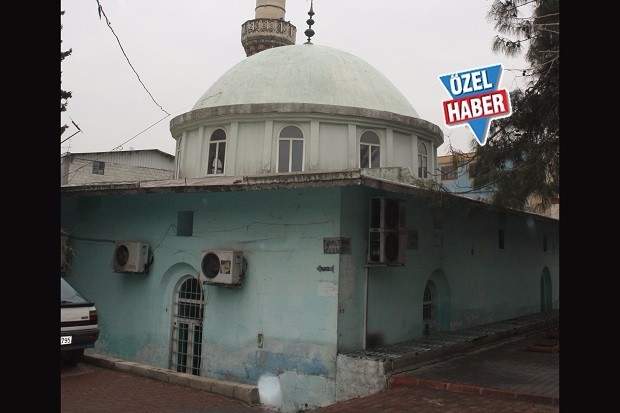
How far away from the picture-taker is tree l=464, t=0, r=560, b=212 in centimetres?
822

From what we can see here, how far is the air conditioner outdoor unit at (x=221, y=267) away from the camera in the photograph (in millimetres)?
10648

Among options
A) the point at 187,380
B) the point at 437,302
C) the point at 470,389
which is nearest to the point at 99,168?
the point at 187,380

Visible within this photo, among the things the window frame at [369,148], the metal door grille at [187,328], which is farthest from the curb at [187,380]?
the window frame at [369,148]

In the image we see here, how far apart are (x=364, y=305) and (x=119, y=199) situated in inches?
259

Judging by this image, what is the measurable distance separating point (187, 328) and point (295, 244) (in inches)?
140

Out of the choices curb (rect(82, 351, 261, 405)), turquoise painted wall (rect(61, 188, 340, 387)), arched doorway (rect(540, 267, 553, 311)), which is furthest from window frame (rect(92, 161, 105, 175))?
arched doorway (rect(540, 267, 553, 311))

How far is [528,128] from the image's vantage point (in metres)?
9.02

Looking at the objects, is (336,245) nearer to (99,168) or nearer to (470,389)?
(470,389)

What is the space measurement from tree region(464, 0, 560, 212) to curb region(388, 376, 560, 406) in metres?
2.80

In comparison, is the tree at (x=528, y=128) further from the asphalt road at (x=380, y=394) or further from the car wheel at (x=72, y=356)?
the car wheel at (x=72, y=356)

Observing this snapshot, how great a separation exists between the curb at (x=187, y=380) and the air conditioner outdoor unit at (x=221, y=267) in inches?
71.7
